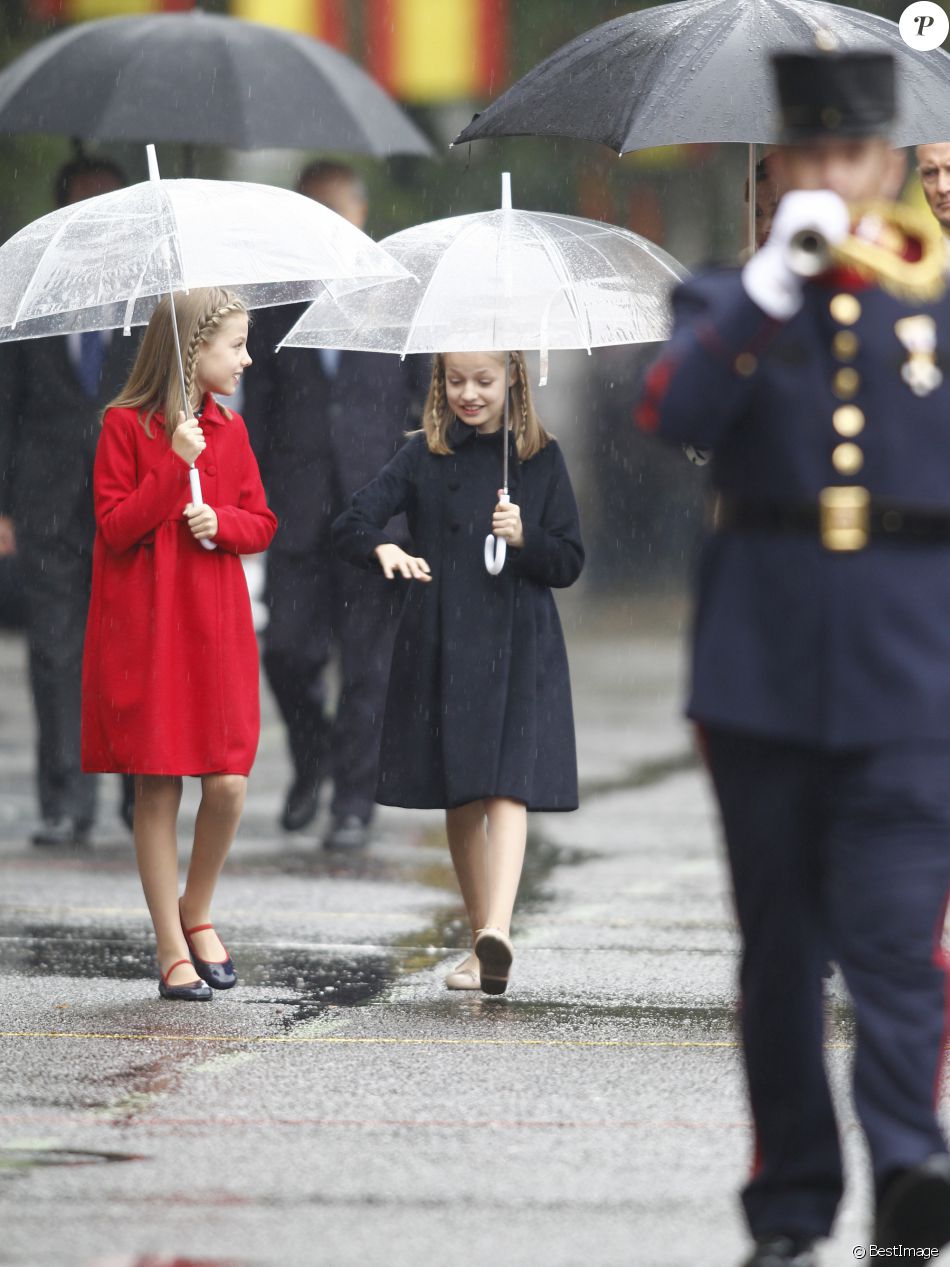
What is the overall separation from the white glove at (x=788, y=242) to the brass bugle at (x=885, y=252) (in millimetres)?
10

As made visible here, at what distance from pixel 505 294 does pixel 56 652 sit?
140 inches

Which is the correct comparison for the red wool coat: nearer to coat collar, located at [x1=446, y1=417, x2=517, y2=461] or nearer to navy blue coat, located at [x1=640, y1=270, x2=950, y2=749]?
coat collar, located at [x1=446, y1=417, x2=517, y2=461]

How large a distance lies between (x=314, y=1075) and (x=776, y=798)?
6.50ft

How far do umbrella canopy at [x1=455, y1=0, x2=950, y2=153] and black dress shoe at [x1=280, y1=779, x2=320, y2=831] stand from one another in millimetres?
3408

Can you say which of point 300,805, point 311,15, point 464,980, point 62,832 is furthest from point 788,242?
point 311,15

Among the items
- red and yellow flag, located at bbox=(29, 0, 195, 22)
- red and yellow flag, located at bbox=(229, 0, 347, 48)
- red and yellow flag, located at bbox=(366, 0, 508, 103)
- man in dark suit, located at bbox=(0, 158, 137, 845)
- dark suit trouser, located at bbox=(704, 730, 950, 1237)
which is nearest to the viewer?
dark suit trouser, located at bbox=(704, 730, 950, 1237)

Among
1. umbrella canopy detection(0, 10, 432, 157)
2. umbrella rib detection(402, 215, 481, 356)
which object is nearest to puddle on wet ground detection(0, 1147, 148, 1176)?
umbrella rib detection(402, 215, 481, 356)

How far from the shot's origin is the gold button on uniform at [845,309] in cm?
416

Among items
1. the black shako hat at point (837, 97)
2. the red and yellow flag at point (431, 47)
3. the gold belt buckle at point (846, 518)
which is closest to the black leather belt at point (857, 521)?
the gold belt buckle at point (846, 518)

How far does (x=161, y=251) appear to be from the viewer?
6680 millimetres

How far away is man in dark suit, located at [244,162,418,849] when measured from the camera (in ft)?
31.8

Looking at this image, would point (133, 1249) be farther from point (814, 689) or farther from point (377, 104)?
point (377, 104)

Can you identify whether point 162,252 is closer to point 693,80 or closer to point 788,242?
point 693,80

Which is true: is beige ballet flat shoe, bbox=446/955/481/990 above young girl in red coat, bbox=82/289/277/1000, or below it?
below
